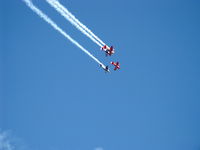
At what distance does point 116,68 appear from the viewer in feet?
247

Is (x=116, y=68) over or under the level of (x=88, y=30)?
over

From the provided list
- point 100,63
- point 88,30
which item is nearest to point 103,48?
point 100,63

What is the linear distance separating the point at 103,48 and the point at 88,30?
1379 cm

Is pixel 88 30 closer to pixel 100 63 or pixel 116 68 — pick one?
pixel 100 63

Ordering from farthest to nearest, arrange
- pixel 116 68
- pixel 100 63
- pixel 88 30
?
pixel 116 68
pixel 100 63
pixel 88 30

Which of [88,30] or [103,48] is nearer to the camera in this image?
[88,30]

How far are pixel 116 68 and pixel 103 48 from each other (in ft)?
21.4

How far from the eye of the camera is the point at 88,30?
185 ft

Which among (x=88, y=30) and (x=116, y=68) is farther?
(x=116, y=68)

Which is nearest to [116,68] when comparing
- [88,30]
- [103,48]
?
[103,48]

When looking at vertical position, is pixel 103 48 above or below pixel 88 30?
above

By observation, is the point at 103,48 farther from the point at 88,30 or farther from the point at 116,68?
the point at 88,30

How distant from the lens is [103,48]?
70062 mm

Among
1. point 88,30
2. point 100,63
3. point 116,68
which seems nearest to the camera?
point 88,30
